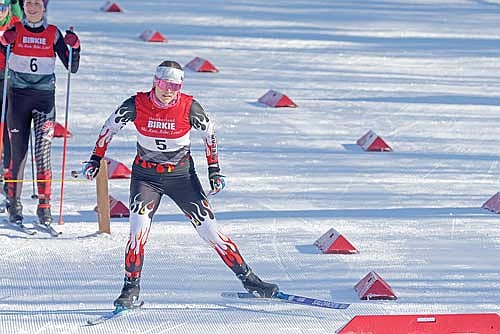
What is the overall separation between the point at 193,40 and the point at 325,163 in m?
6.23

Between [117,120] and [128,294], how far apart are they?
0.99m

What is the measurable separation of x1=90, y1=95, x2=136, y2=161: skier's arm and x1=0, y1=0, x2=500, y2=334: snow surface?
91 cm

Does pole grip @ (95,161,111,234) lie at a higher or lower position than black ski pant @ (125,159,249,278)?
lower

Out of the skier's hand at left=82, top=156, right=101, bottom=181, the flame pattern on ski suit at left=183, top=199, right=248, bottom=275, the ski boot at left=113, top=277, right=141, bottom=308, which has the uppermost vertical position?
the skier's hand at left=82, top=156, right=101, bottom=181

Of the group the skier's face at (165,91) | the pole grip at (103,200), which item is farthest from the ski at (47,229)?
the skier's face at (165,91)

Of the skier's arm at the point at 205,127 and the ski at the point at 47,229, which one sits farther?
the ski at the point at 47,229

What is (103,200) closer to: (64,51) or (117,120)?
(64,51)

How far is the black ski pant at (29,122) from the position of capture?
867 cm

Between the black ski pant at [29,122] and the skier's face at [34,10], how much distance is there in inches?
19.5

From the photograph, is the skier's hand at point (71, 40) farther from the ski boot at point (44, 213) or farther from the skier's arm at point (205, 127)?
the skier's arm at point (205, 127)

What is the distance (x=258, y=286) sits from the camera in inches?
290

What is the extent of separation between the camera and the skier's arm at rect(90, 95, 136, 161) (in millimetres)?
7047

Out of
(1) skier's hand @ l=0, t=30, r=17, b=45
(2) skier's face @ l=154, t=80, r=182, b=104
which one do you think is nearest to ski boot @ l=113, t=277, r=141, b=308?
(2) skier's face @ l=154, t=80, r=182, b=104

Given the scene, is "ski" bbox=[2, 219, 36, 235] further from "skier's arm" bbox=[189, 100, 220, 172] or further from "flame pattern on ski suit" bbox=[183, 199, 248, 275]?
"skier's arm" bbox=[189, 100, 220, 172]
